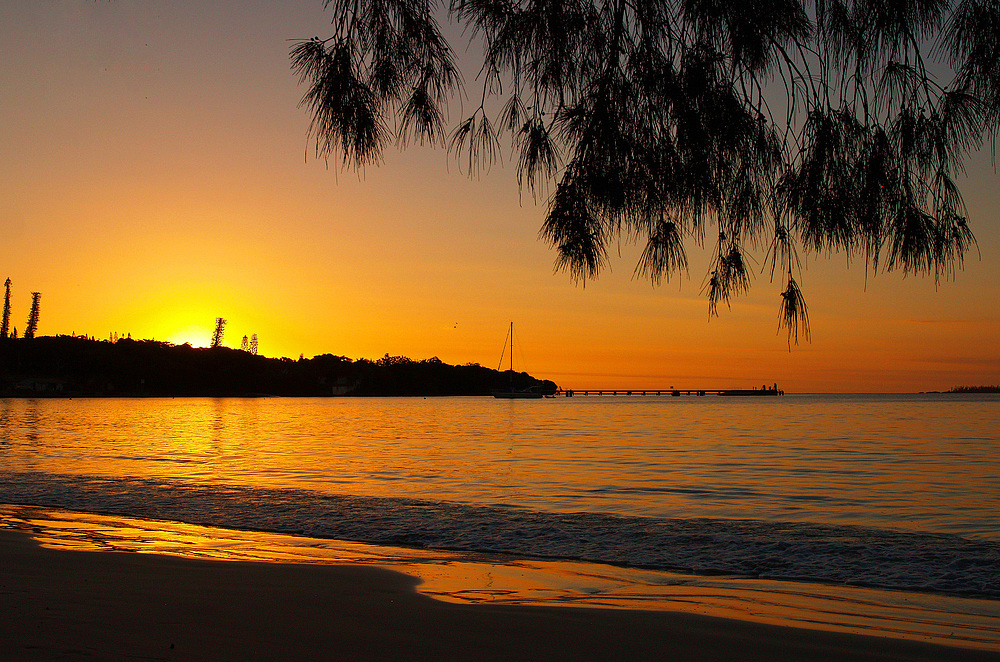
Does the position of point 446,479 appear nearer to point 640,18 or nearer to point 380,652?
point 380,652

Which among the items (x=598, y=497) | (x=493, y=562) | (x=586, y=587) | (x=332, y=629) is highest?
(x=332, y=629)

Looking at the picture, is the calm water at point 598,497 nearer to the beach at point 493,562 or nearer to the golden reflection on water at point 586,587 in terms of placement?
the beach at point 493,562

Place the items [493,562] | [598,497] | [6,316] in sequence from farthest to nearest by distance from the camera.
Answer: [6,316] < [598,497] < [493,562]

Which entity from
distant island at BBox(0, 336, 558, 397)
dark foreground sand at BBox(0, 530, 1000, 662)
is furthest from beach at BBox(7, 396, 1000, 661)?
distant island at BBox(0, 336, 558, 397)

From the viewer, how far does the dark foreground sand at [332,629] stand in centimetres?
440

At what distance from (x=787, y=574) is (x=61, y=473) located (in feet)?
54.8

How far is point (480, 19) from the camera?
4.30 meters

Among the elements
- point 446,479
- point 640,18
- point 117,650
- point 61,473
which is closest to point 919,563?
point 640,18

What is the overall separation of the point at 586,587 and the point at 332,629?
2.87 meters

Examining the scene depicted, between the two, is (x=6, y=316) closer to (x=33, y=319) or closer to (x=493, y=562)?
(x=33, y=319)

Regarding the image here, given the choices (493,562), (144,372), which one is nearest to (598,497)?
(493,562)

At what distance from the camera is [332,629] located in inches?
195

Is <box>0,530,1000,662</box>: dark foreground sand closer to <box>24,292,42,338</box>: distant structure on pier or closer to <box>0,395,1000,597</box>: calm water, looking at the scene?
<box>0,395,1000,597</box>: calm water

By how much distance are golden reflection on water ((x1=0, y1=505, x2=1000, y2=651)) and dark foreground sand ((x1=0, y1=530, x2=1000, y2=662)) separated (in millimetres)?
462
